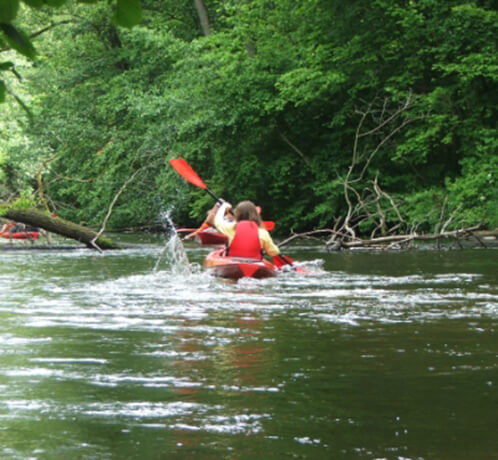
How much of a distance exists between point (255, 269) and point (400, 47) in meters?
12.9

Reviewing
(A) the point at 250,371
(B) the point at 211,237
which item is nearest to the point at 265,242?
(B) the point at 211,237

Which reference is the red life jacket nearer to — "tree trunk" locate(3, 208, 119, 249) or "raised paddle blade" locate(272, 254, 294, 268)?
"raised paddle blade" locate(272, 254, 294, 268)

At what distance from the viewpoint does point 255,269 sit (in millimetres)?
12789

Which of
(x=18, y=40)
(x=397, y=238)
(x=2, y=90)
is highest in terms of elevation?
(x=18, y=40)

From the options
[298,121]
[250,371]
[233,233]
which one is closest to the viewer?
[250,371]

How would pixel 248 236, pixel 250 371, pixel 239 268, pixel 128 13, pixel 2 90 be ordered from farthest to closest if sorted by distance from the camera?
pixel 248 236 → pixel 239 268 → pixel 250 371 → pixel 2 90 → pixel 128 13

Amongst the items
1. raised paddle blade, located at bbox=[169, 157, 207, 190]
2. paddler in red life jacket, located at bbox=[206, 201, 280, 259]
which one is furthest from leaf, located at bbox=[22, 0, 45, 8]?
raised paddle blade, located at bbox=[169, 157, 207, 190]

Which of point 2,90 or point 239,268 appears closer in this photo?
point 2,90

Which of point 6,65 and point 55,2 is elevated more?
point 55,2

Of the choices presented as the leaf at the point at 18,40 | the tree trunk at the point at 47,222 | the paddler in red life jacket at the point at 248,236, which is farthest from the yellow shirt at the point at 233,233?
the leaf at the point at 18,40

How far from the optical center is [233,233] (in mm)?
13773

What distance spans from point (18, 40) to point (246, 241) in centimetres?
1082

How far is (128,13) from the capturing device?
89.4 inches

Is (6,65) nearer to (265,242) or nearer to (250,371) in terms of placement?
(250,371)
